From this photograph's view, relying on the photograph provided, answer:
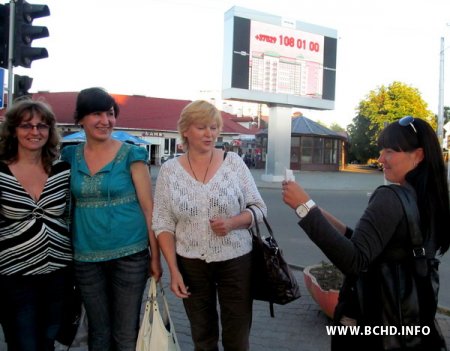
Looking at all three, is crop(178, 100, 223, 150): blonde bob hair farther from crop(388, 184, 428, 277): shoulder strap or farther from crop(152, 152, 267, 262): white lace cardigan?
crop(388, 184, 428, 277): shoulder strap

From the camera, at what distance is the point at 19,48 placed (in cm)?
582

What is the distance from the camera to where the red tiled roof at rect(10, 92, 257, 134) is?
44156 millimetres

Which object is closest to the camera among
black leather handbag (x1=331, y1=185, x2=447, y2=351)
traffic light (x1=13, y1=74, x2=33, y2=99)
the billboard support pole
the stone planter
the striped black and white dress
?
black leather handbag (x1=331, y1=185, x2=447, y2=351)

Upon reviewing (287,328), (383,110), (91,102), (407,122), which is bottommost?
(287,328)

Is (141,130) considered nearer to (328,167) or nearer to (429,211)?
(328,167)

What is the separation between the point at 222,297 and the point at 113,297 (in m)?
0.64

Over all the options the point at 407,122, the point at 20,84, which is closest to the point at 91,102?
the point at 407,122

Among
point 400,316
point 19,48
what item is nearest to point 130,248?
point 400,316

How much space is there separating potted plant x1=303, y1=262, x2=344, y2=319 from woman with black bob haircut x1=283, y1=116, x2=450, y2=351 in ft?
6.73

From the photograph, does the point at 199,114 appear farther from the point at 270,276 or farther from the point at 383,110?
the point at 383,110

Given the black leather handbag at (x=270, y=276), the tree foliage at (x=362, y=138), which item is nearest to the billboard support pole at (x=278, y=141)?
the black leather handbag at (x=270, y=276)

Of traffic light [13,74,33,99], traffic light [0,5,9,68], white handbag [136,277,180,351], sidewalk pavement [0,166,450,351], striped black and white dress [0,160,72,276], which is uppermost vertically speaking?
traffic light [0,5,9,68]

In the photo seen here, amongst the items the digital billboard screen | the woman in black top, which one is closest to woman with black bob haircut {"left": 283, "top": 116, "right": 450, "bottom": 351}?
the woman in black top

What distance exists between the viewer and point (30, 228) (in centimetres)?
243
